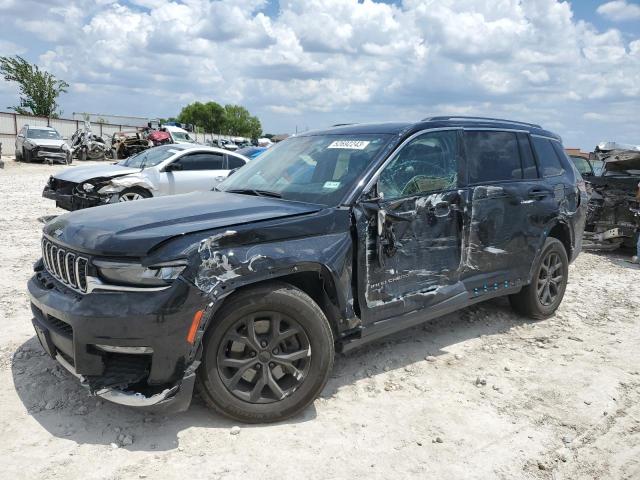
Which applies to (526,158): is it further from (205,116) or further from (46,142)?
(205,116)

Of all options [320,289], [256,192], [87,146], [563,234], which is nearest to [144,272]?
[320,289]

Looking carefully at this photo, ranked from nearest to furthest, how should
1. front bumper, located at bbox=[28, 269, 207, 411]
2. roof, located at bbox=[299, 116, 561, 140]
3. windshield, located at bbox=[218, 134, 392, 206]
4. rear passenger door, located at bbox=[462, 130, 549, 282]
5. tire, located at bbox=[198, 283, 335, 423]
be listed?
front bumper, located at bbox=[28, 269, 207, 411] < tire, located at bbox=[198, 283, 335, 423] < windshield, located at bbox=[218, 134, 392, 206] < roof, located at bbox=[299, 116, 561, 140] < rear passenger door, located at bbox=[462, 130, 549, 282]

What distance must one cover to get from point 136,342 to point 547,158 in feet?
14.7

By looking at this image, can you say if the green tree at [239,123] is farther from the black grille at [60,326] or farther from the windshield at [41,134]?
the black grille at [60,326]

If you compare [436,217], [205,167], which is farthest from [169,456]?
[205,167]

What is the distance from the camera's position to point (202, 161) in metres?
10.9

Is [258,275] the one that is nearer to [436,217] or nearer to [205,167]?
[436,217]

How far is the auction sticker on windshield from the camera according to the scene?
411 centimetres

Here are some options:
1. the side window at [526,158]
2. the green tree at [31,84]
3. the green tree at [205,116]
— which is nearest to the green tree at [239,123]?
the green tree at [205,116]

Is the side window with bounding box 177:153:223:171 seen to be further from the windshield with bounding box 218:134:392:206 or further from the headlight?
the headlight

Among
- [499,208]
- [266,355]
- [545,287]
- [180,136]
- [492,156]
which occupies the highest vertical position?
[180,136]

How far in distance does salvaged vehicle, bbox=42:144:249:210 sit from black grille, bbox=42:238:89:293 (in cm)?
551

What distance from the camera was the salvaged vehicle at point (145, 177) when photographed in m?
9.68

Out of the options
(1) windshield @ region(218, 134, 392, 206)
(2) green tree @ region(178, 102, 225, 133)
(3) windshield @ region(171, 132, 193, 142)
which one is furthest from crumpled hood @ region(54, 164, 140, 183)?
(2) green tree @ region(178, 102, 225, 133)
